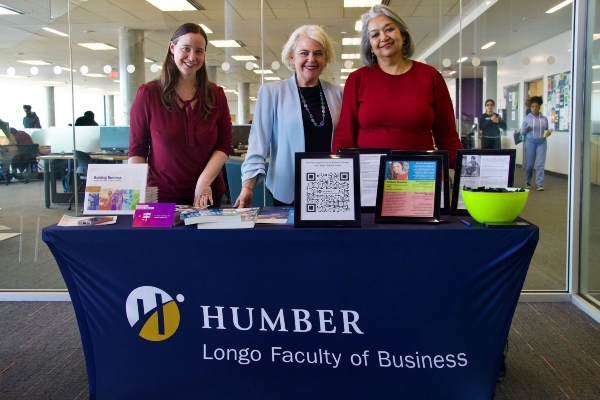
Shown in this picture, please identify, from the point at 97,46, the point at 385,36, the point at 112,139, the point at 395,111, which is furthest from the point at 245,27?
the point at 395,111

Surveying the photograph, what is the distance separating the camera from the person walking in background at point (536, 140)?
380cm

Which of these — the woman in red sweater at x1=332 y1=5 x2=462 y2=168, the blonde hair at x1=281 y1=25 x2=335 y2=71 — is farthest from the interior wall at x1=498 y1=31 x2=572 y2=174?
the blonde hair at x1=281 y1=25 x2=335 y2=71

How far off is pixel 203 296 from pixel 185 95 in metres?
1.02

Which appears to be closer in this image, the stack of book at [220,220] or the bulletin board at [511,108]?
the stack of book at [220,220]

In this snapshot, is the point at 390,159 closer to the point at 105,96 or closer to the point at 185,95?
the point at 185,95

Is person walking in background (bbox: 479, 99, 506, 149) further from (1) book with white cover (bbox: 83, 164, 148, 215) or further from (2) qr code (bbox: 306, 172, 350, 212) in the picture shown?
(1) book with white cover (bbox: 83, 164, 148, 215)

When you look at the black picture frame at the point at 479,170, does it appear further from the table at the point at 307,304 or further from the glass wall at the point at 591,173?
the glass wall at the point at 591,173

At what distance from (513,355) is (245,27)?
127 inches

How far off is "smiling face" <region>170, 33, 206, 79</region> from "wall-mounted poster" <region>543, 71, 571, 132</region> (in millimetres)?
2572

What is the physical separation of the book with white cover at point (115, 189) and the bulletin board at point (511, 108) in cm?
285

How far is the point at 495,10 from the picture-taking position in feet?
12.7

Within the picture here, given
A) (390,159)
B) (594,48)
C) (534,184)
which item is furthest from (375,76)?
(534,184)

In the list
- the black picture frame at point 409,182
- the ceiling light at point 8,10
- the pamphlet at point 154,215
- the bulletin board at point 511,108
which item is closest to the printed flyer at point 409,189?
A: the black picture frame at point 409,182

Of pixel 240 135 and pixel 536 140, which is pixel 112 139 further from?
pixel 536 140
